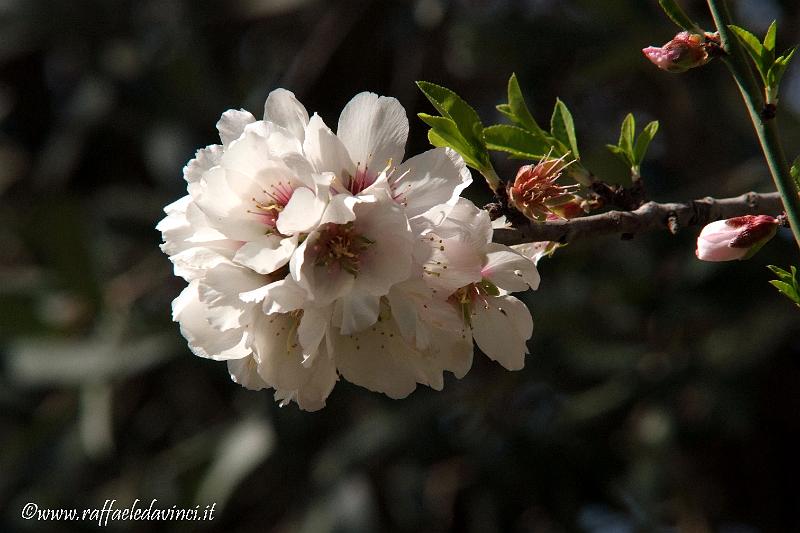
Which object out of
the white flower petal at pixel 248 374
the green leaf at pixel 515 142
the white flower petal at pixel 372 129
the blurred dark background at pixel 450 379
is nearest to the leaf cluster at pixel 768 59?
the green leaf at pixel 515 142

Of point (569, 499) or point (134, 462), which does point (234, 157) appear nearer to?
point (569, 499)

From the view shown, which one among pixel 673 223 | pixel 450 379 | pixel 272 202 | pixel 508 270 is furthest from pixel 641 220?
pixel 450 379

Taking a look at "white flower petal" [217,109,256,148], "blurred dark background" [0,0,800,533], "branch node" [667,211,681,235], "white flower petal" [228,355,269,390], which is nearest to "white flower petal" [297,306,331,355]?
"white flower petal" [228,355,269,390]

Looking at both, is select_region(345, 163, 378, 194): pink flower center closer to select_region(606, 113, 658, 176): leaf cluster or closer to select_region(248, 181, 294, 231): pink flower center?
select_region(248, 181, 294, 231): pink flower center

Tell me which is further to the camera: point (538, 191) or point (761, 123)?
point (538, 191)

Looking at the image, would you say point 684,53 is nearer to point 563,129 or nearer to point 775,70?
point 775,70

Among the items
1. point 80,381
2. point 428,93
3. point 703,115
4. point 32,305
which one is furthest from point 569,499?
point 428,93

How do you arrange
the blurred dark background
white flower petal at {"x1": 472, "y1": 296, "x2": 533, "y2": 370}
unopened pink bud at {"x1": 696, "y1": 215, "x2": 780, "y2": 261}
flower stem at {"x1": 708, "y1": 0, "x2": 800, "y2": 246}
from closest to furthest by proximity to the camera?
flower stem at {"x1": 708, "y1": 0, "x2": 800, "y2": 246}
unopened pink bud at {"x1": 696, "y1": 215, "x2": 780, "y2": 261}
white flower petal at {"x1": 472, "y1": 296, "x2": 533, "y2": 370}
the blurred dark background
